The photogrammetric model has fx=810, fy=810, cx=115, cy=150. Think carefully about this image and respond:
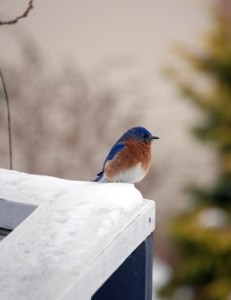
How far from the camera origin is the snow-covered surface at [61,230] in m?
1.16

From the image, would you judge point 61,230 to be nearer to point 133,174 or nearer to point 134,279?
point 134,279

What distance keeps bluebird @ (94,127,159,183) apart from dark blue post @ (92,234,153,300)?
5.13ft

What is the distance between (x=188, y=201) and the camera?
649 cm

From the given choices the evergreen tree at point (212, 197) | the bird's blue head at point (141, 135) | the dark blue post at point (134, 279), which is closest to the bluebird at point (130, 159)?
the bird's blue head at point (141, 135)

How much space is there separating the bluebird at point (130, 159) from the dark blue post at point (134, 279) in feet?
5.13

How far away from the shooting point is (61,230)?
4.28 ft

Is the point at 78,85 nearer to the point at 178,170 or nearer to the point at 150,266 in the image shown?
the point at 178,170

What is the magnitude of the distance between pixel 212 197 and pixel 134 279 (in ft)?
15.6

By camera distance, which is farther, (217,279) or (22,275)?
(217,279)

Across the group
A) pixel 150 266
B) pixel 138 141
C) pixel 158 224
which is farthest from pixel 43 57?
pixel 150 266

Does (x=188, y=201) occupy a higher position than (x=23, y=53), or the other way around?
(x=23, y=53)

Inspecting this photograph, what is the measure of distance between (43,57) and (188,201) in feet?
6.12

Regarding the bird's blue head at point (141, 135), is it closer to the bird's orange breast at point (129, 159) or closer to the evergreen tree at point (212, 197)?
the bird's orange breast at point (129, 159)

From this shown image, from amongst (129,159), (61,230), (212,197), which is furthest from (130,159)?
(212,197)
